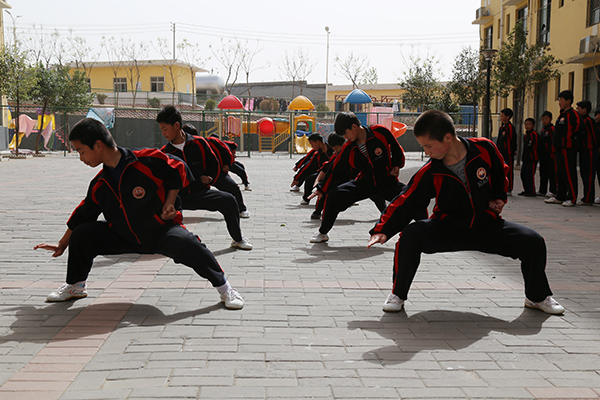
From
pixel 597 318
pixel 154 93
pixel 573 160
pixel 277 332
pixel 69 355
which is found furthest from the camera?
pixel 154 93

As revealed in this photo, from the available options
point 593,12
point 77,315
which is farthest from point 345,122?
point 593,12

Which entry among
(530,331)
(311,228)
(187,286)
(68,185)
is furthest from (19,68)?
(530,331)

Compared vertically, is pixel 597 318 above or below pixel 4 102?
below

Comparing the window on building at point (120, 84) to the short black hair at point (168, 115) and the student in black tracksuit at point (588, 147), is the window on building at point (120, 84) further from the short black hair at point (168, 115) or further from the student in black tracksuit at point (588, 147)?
the short black hair at point (168, 115)

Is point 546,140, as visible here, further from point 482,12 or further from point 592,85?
point 482,12

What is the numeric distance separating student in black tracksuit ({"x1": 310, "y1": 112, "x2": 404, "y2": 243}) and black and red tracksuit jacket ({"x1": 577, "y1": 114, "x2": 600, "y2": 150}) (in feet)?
17.2

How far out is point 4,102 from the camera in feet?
109

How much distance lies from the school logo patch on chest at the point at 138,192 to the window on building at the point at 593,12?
19.3 metres

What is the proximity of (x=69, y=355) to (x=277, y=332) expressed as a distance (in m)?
1.27

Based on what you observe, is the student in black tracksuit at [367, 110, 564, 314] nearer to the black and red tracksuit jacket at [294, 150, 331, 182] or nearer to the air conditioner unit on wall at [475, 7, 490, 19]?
the black and red tracksuit jacket at [294, 150, 331, 182]

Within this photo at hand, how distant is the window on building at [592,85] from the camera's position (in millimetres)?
20094

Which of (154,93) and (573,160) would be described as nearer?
(573,160)

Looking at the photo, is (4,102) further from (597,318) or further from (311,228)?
(597,318)

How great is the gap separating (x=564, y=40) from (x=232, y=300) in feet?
70.0
